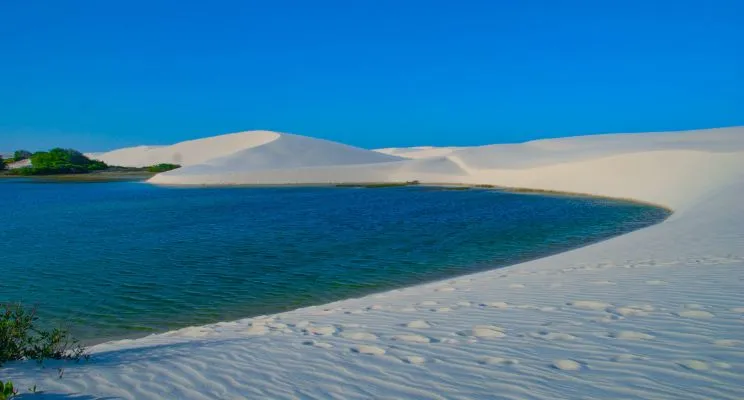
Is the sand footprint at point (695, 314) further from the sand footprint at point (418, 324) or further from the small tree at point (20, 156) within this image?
the small tree at point (20, 156)

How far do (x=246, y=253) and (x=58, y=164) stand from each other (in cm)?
8911

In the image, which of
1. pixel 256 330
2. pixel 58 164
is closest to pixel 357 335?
Result: pixel 256 330

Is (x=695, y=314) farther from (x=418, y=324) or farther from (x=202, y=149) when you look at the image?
(x=202, y=149)

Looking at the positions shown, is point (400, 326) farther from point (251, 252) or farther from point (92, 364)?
point (251, 252)

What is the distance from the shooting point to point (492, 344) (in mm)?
5332

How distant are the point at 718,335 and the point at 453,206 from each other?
23.1 metres

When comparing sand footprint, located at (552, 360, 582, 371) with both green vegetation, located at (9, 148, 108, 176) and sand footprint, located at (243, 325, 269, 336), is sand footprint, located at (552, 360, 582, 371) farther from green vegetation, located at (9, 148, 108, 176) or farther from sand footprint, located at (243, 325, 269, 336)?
green vegetation, located at (9, 148, 108, 176)

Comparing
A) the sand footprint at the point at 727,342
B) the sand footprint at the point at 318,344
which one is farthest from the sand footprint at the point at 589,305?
the sand footprint at the point at 318,344

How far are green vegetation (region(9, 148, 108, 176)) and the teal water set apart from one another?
233ft

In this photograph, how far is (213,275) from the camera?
38.8ft

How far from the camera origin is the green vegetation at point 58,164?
89750mm

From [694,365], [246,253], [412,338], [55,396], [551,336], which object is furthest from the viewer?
[246,253]

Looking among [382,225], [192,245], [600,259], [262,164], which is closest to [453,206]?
[382,225]

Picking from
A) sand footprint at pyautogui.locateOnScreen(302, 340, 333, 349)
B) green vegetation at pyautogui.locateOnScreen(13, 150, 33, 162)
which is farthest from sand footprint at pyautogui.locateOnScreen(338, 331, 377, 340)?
green vegetation at pyautogui.locateOnScreen(13, 150, 33, 162)
